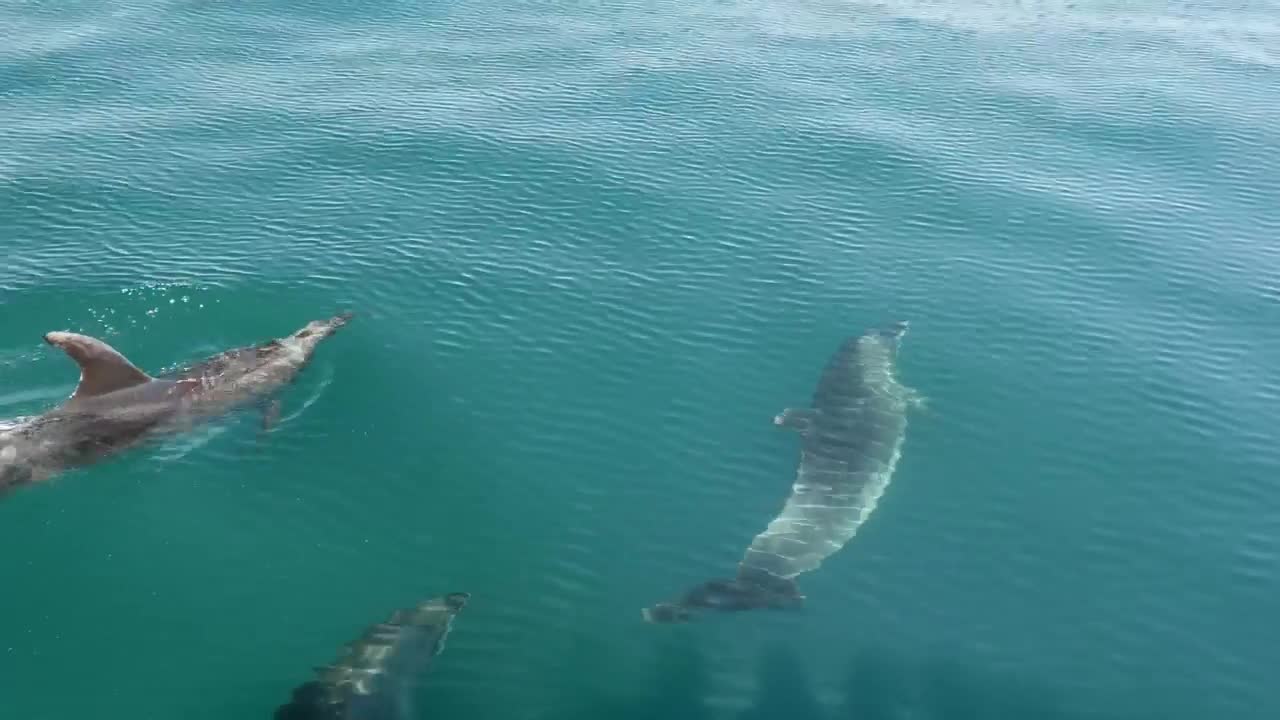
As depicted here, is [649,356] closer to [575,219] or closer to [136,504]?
[575,219]

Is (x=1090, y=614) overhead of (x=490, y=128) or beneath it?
beneath

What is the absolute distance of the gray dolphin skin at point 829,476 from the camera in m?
31.8

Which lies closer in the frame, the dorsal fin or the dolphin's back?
the dolphin's back

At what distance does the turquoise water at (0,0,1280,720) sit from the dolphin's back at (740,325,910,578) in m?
0.79

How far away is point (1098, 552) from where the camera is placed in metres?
35.3

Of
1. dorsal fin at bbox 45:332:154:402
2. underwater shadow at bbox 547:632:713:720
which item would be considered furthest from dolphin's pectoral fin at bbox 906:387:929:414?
dorsal fin at bbox 45:332:154:402

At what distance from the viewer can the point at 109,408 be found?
1438 inches

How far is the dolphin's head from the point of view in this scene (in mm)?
43384

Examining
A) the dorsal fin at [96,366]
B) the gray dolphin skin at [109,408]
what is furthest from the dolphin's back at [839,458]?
the dorsal fin at [96,366]

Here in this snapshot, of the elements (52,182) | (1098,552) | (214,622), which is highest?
(52,182)

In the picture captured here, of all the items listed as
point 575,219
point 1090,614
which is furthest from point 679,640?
point 575,219

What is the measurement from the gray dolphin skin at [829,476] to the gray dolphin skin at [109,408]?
1839 cm

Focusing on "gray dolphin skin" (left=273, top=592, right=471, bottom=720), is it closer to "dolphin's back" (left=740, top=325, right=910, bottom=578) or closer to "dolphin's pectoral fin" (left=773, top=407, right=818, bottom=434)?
"dolphin's back" (left=740, top=325, right=910, bottom=578)

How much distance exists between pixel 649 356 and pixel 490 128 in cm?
2978
